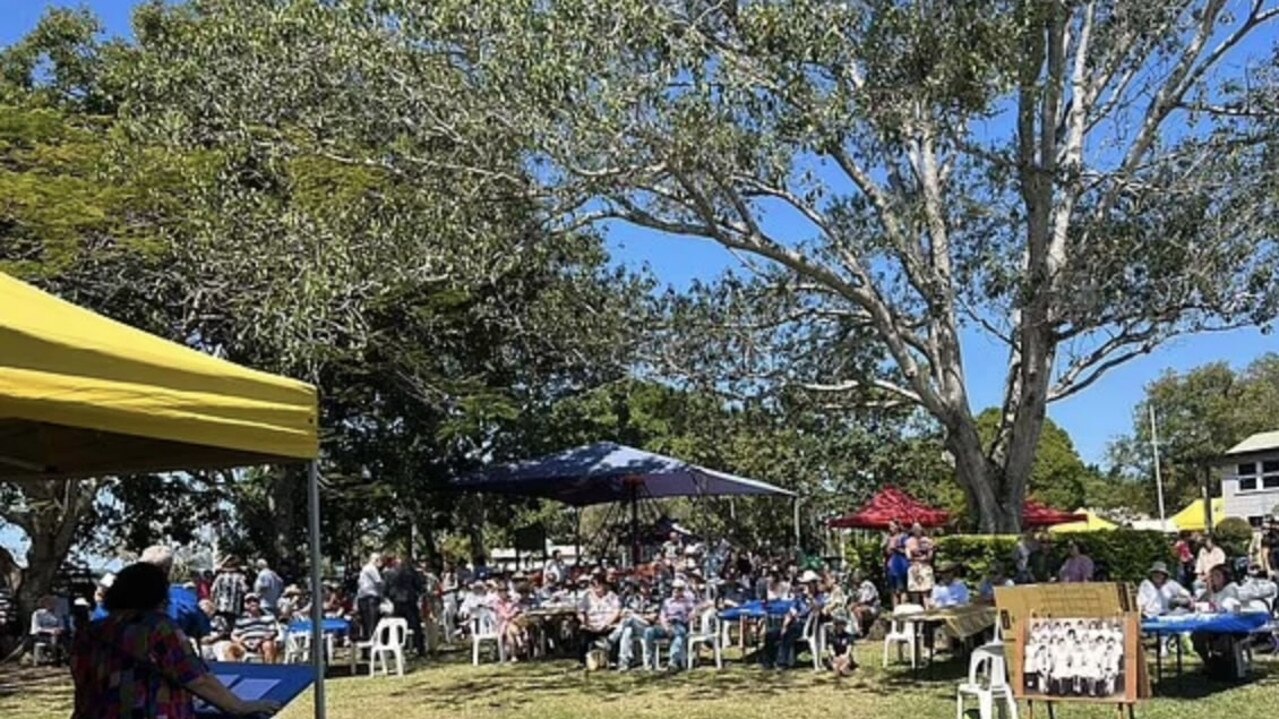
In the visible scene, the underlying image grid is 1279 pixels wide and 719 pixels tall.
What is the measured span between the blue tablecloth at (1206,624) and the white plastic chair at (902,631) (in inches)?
80.4

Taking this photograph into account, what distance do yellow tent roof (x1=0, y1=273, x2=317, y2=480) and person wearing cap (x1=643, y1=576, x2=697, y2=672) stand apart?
8.74 m

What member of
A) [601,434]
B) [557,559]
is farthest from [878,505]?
[557,559]

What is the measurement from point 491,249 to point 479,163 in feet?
2.60

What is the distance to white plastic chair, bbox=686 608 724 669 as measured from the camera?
13500 mm

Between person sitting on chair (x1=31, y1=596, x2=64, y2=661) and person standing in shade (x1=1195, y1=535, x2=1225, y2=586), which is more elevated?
person standing in shade (x1=1195, y1=535, x2=1225, y2=586)

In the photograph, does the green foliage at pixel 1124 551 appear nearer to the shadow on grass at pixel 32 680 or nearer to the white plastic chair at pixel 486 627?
the white plastic chair at pixel 486 627

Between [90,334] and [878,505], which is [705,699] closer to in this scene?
[90,334]

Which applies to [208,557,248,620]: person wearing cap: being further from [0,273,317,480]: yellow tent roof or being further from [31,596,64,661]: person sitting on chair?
[0,273,317,480]: yellow tent roof

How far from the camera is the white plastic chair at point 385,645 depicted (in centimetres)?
1398

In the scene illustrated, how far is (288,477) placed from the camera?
2228cm

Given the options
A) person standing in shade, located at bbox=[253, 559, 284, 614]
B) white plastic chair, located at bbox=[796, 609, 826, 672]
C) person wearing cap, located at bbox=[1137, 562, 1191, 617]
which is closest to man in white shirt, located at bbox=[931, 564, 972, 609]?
white plastic chair, located at bbox=[796, 609, 826, 672]

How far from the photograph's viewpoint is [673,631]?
44.1 feet

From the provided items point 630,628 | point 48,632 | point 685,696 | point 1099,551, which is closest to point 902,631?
point 630,628

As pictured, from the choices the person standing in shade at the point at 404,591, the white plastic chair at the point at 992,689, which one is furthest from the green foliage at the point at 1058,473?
the white plastic chair at the point at 992,689
